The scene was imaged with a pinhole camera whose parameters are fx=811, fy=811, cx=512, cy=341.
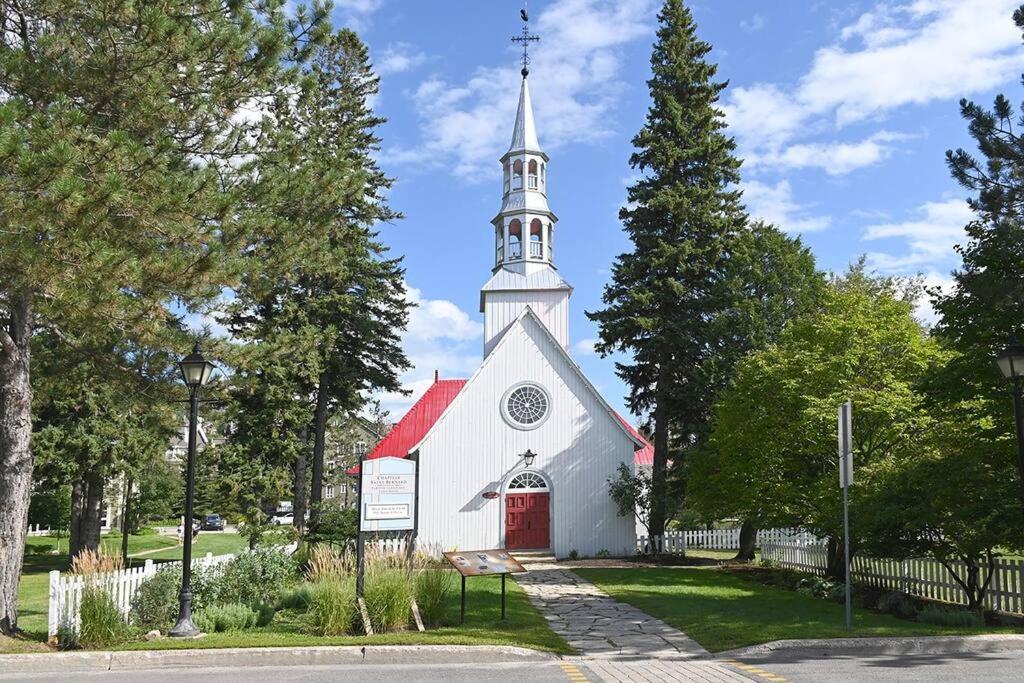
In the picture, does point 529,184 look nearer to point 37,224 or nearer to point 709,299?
point 709,299

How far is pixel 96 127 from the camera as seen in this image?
37.3 feet

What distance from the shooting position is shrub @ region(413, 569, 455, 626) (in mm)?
11734

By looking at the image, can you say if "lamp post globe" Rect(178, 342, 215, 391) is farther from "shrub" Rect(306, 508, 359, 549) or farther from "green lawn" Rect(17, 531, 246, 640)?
"shrub" Rect(306, 508, 359, 549)

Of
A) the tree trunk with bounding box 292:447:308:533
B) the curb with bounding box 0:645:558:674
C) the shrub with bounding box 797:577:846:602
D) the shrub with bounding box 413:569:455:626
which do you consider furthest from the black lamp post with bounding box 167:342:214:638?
the tree trunk with bounding box 292:447:308:533

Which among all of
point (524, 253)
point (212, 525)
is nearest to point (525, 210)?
point (524, 253)

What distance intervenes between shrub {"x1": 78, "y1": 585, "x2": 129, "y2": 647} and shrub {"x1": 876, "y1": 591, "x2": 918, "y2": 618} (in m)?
12.0

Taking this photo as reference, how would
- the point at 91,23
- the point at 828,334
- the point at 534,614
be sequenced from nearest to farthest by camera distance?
1. the point at 91,23
2. the point at 534,614
3. the point at 828,334

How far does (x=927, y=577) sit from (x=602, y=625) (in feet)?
22.7

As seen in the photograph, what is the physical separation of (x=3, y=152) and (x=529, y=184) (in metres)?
23.2

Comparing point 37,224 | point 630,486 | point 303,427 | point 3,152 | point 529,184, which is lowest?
point 630,486

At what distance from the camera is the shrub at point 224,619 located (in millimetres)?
11594

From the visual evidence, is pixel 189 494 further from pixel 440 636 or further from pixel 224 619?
pixel 440 636

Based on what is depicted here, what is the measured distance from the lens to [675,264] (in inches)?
1055

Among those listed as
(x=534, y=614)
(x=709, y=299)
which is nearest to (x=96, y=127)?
(x=534, y=614)
